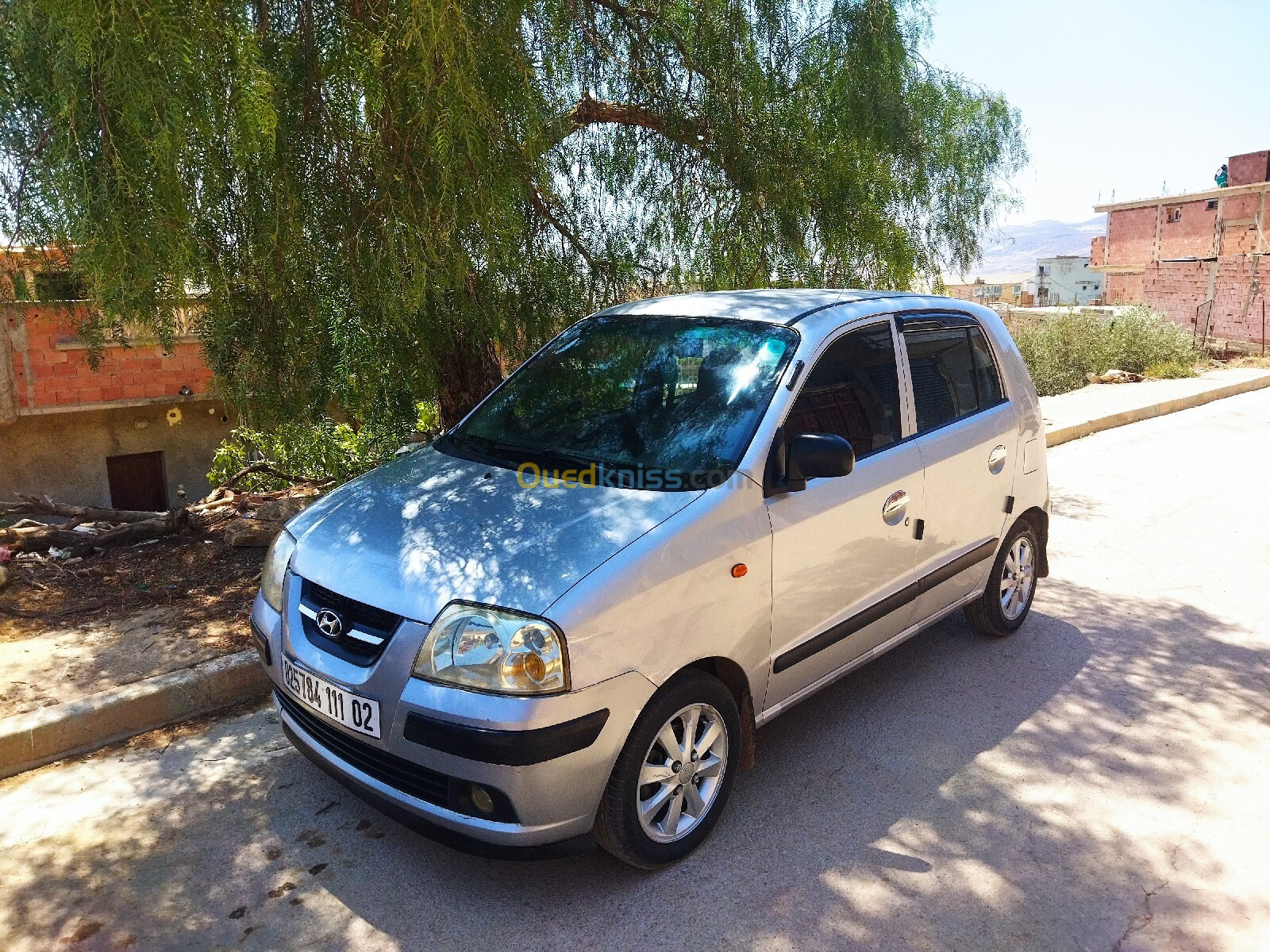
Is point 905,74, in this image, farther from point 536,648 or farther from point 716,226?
point 536,648

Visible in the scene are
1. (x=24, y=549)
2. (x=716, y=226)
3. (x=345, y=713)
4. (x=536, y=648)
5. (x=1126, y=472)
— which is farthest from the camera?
(x=1126, y=472)

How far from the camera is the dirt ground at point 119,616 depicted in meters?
4.25

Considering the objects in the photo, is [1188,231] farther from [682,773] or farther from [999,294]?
[682,773]

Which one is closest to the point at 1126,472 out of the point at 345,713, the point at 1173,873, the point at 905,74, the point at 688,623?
the point at 905,74

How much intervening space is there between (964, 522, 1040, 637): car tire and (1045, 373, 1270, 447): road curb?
4973mm

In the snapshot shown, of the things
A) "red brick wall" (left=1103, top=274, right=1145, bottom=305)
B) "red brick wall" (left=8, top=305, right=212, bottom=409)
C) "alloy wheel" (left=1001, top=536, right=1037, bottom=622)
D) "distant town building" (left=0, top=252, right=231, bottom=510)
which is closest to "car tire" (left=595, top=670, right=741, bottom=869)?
"alloy wheel" (left=1001, top=536, right=1037, bottom=622)

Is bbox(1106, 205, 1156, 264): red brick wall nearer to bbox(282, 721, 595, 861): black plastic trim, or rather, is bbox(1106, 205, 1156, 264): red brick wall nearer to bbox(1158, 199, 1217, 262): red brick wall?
bbox(1158, 199, 1217, 262): red brick wall

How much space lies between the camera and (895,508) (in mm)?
3830

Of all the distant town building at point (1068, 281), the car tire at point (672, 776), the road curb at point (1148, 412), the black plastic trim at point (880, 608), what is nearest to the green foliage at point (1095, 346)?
the road curb at point (1148, 412)

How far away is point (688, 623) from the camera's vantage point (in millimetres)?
2947

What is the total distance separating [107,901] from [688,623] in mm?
2008

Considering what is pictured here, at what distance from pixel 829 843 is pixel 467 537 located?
163 cm

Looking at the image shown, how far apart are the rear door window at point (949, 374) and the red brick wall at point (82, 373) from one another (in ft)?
39.0

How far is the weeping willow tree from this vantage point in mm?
3221
